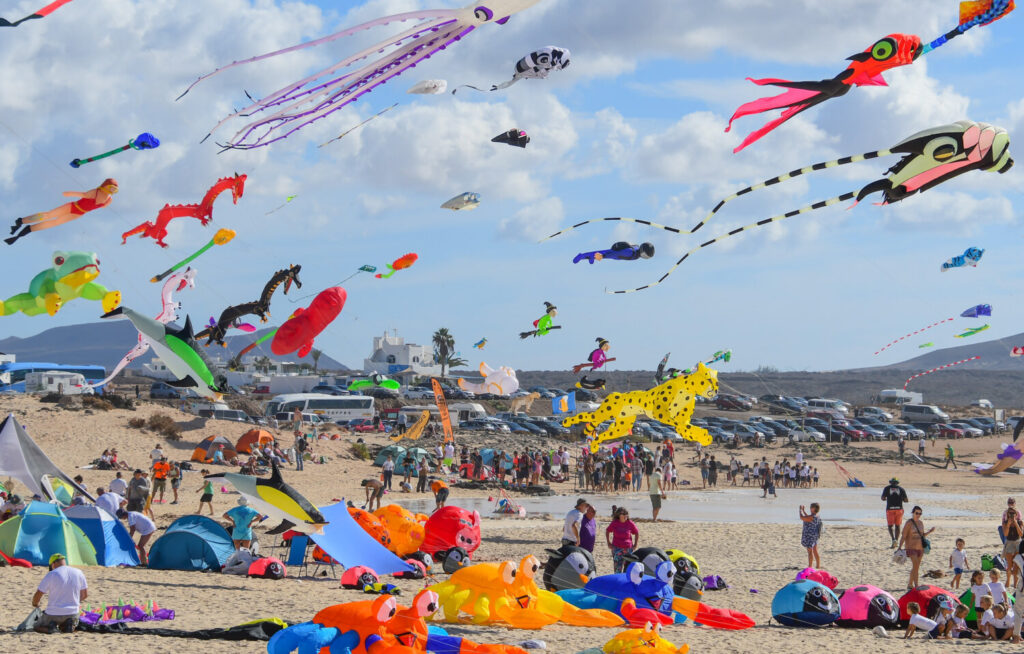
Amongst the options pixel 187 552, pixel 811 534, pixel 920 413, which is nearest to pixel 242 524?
pixel 187 552

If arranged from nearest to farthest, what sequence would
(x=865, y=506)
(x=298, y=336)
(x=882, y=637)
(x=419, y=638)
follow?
(x=419, y=638), (x=882, y=637), (x=298, y=336), (x=865, y=506)

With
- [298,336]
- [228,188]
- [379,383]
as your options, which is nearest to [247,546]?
[298,336]

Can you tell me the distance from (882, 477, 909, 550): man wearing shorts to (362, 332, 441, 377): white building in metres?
55.3

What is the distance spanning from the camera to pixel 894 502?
53.8 feet

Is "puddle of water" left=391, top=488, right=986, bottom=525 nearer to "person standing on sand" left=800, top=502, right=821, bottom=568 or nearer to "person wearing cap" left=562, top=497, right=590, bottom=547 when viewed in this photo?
"person standing on sand" left=800, top=502, right=821, bottom=568

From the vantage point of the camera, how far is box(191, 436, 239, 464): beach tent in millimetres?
29297

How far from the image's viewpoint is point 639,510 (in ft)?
79.7

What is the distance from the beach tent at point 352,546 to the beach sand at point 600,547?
340 millimetres

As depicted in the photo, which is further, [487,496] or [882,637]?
[487,496]

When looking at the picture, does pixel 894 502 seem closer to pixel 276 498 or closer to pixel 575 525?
pixel 575 525

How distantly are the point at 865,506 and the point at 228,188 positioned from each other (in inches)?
696

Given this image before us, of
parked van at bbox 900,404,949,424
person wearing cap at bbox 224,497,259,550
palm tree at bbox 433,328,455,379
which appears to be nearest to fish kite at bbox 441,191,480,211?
person wearing cap at bbox 224,497,259,550

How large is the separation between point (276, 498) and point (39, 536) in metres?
3.48

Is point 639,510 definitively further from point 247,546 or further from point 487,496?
point 247,546
